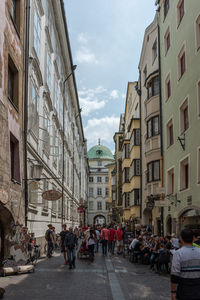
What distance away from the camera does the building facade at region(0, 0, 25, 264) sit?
13.1m

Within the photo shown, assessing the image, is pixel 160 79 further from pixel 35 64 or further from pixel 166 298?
pixel 166 298

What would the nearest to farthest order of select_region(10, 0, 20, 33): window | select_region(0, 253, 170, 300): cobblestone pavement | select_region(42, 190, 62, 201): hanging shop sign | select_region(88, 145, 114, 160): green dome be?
A: select_region(0, 253, 170, 300): cobblestone pavement, select_region(10, 0, 20, 33): window, select_region(42, 190, 62, 201): hanging shop sign, select_region(88, 145, 114, 160): green dome

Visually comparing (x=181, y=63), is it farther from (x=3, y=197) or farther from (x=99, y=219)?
(x=99, y=219)

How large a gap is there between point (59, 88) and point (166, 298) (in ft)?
83.2

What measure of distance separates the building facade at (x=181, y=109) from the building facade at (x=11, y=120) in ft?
24.7

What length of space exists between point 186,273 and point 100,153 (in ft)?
353

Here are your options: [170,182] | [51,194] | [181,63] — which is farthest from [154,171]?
[51,194]

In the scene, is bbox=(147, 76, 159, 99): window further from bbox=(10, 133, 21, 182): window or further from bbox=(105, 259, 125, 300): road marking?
bbox=(105, 259, 125, 300): road marking

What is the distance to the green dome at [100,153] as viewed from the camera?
112m

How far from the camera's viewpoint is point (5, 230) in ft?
45.5

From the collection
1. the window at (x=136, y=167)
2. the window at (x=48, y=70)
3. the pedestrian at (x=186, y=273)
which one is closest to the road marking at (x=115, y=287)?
the pedestrian at (x=186, y=273)

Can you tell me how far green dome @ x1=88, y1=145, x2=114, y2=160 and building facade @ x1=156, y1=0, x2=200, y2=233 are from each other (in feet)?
284

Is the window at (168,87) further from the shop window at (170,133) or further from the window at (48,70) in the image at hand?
the window at (48,70)

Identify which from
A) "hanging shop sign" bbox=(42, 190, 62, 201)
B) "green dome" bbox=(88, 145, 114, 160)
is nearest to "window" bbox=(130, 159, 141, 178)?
"hanging shop sign" bbox=(42, 190, 62, 201)
